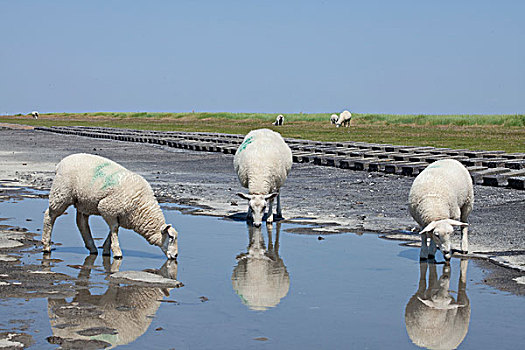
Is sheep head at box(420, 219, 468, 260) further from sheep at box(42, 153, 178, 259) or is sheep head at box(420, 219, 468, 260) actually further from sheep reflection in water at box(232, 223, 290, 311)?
Result: sheep at box(42, 153, 178, 259)

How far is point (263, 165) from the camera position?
1318cm

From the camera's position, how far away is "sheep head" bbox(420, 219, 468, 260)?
29.3ft

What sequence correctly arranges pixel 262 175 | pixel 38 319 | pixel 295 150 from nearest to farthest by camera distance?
pixel 38 319 → pixel 262 175 → pixel 295 150

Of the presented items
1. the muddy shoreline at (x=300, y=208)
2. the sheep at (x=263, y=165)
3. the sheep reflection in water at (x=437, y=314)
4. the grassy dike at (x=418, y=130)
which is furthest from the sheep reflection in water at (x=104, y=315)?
the grassy dike at (x=418, y=130)

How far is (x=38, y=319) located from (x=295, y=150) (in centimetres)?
2229

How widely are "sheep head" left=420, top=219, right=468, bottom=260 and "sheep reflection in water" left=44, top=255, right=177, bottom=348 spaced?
3322 mm

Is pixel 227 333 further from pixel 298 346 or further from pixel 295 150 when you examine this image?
pixel 295 150

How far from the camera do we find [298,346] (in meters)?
5.93

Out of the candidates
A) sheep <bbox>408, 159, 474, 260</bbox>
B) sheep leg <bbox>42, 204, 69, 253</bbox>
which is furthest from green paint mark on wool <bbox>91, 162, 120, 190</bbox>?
sheep <bbox>408, 159, 474, 260</bbox>

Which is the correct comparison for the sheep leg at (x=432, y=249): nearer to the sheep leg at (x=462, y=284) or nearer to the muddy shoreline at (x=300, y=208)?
the sheep leg at (x=462, y=284)

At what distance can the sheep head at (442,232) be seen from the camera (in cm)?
892

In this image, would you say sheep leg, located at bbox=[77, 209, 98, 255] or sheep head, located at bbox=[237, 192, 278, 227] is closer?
sheep leg, located at bbox=[77, 209, 98, 255]

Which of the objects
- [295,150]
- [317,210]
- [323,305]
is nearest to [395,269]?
[323,305]

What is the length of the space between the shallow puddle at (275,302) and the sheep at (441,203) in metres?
0.37
